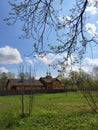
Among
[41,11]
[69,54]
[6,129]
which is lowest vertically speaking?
[6,129]

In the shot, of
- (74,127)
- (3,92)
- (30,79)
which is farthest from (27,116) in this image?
(3,92)

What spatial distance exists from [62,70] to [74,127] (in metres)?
5.51

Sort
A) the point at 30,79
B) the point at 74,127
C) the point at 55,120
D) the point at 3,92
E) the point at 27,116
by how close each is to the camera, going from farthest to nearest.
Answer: the point at 3,92
the point at 30,79
the point at 27,116
the point at 55,120
the point at 74,127

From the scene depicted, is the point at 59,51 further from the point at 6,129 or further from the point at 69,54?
the point at 6,129

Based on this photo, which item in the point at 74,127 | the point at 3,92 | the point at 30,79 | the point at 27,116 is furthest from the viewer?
the point at 3,92

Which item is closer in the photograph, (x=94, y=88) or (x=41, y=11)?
(x=41, y=11)

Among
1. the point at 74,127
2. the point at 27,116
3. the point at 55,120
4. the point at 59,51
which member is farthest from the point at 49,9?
the point at 27,116

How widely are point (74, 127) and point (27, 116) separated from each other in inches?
205

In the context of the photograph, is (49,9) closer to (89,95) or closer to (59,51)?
(59,51)

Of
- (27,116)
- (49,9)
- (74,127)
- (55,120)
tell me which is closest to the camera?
(49,9)

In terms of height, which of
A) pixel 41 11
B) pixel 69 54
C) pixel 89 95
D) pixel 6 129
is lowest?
pixel 6 129

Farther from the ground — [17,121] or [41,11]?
[41,11]

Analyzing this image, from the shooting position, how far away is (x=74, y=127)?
12914 mm

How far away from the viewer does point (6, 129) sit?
43.9ft
